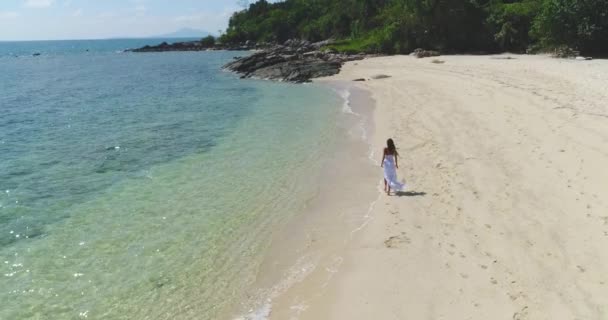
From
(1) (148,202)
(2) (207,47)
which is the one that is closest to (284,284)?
(1) (148,202)

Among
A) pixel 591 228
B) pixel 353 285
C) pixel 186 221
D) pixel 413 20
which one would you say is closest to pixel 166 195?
pixel 186 221

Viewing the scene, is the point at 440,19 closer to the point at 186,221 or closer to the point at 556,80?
the point at 556,80

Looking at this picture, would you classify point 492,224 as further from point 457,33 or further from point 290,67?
point 457,33

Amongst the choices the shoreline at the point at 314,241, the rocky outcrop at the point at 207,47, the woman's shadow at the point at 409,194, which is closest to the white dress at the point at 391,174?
the woman's shadow at the point at 409,194

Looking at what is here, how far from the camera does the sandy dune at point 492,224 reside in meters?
8.55

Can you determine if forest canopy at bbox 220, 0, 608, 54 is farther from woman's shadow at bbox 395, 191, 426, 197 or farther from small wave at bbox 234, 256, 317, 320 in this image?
small wave at bbox 234, 256, 317, 320

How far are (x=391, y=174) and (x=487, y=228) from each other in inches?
159

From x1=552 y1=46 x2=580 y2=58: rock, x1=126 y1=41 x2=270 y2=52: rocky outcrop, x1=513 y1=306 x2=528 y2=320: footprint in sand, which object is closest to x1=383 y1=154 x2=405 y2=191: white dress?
x1=513 y1=306 x2=528 y2=320: footprint in sand

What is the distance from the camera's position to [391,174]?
14.7 metres

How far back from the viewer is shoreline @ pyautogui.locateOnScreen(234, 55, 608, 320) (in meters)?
8.58

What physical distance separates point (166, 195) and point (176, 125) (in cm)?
1503

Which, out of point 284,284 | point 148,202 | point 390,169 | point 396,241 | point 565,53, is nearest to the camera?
point 284,284

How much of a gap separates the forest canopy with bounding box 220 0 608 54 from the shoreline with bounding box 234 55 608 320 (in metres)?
25.1

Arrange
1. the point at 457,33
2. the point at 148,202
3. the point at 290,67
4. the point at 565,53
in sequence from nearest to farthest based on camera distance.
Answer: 1. the point at 148,202
2. the point at 565,53
3. the point at 290,67
4. the point at 457,33
